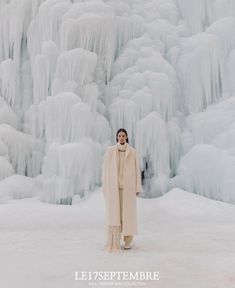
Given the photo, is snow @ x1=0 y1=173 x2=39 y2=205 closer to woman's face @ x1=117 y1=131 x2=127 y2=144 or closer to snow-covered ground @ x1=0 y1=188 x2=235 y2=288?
snow-covered ground @ x1=0 y1=188 x2=235 y2=288

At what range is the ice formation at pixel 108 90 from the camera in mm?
9102

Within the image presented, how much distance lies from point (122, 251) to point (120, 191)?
68cm

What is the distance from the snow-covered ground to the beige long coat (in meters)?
0.34

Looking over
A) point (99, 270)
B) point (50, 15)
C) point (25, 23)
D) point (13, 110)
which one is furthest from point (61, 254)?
point (25, 23)

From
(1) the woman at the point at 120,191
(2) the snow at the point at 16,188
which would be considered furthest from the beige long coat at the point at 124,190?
(2) the snow at the point at 16,188

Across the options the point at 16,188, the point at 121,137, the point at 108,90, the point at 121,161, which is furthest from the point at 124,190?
the point at 108,90

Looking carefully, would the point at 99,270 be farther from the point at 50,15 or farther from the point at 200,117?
the point at 50,15

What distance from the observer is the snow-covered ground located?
3.68 m

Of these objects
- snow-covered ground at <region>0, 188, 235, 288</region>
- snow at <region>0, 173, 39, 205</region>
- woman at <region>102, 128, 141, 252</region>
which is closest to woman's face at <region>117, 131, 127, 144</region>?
woman at <region>102, 128, 141, 252</region>

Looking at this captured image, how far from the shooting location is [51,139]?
9.39 metres

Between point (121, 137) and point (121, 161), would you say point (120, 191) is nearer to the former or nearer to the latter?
point (121, 161)

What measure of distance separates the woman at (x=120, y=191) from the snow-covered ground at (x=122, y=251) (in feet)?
0.73

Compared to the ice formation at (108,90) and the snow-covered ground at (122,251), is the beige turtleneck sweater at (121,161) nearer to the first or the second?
the snow-covered ground at (122,251)

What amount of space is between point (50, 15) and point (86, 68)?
193cm
